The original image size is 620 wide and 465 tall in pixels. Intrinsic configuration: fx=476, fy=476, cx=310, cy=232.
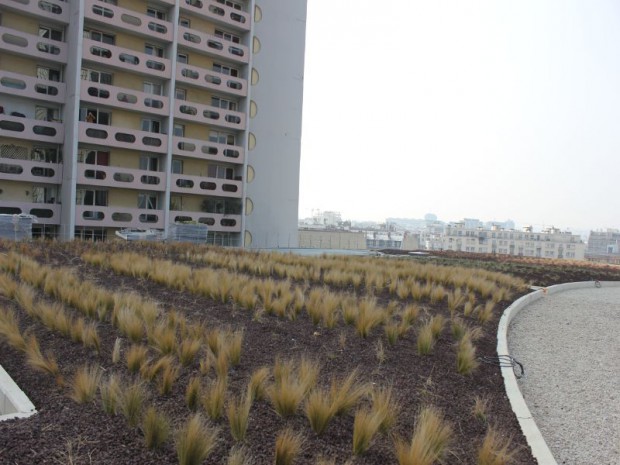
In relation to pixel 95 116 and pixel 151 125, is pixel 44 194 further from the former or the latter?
pixel 151 125

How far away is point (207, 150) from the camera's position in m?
35.1

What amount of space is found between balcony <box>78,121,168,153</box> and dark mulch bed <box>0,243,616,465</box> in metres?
24.6

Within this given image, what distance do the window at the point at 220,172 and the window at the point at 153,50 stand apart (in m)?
8.66

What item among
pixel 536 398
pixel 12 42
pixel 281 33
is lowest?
pixel 536 398

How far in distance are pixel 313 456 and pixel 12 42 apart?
1277 inches

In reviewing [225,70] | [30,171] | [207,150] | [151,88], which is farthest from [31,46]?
[225,70]

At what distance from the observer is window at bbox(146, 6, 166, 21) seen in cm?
3353

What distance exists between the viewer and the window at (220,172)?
121ft

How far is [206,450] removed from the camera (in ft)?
10.3

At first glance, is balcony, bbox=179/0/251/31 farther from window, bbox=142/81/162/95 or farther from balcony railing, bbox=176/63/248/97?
window, bbox=142/81/162/95

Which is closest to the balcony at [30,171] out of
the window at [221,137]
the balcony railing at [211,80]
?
the balcony railing at [211,80]

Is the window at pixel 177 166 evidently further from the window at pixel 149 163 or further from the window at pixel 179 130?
the window at pixel 179 130

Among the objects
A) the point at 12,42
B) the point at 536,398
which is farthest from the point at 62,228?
the point at 536,398

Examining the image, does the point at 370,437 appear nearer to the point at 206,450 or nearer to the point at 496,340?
the point at 206,450
